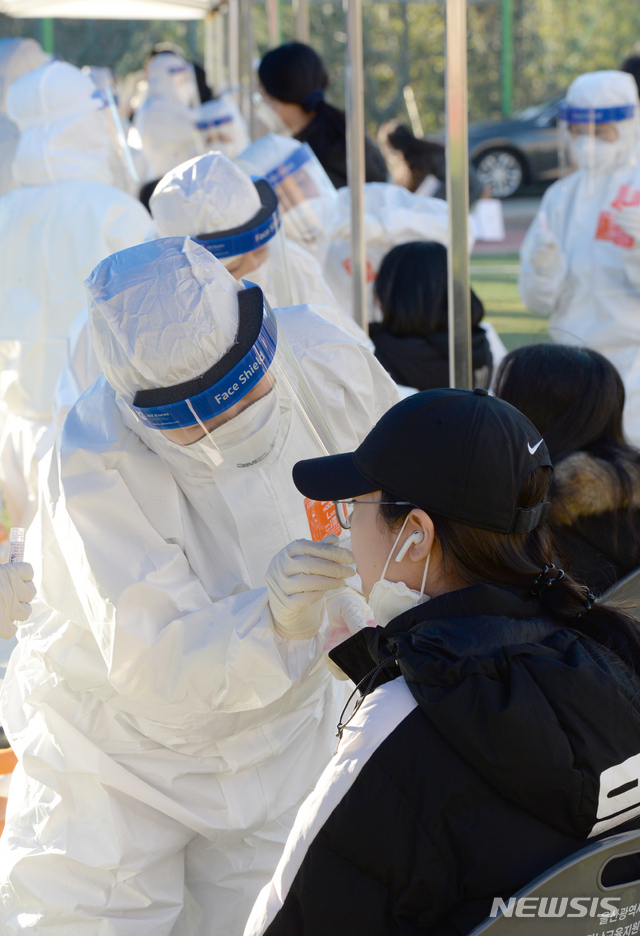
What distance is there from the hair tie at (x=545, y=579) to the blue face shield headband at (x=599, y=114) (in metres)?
3.85

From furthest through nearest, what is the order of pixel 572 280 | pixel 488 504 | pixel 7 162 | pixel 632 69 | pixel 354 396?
pixel 632 69 < pixel 7 162 < pixel 572 280 < pixel 354 396 < pixel 488 504

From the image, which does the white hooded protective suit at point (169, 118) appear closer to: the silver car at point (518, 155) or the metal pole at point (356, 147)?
the metal pole at point (356, 147)

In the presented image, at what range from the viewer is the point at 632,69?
6.21m

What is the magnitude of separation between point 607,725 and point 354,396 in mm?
1048

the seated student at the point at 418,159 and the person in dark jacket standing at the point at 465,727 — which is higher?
the seated student at the point at 418,159

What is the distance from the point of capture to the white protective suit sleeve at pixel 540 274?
463 cm

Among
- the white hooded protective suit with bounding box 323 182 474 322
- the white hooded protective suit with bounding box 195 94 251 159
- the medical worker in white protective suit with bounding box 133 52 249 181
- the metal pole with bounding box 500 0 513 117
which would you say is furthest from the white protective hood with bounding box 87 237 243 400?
the metal pole with bounding box 500 0 513 117

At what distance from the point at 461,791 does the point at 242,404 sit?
737 mm

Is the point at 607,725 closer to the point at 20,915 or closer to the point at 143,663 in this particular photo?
the point at 143,663

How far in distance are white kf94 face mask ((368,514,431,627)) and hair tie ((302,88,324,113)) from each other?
3999 mm

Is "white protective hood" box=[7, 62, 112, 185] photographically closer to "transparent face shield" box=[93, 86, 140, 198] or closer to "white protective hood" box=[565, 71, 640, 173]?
"transparent face shield" box=[93, 86, 140, 198]

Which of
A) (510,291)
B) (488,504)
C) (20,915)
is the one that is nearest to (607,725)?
(488,504)

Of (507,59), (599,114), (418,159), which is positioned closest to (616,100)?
(599,114)

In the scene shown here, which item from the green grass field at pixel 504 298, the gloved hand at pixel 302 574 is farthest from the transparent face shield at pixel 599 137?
the gloved hand at pixel 302 574
